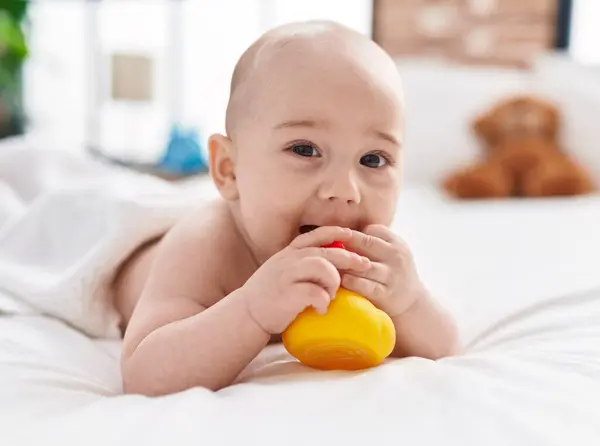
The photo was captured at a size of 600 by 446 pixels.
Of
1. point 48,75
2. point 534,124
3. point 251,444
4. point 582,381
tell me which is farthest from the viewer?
point 48,75

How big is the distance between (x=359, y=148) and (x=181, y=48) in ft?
11.6

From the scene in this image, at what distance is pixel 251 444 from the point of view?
1.73 feet

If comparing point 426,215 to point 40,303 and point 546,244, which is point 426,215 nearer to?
point 546,244

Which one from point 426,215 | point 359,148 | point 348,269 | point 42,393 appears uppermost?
point 359,148

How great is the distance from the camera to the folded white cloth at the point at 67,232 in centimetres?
104

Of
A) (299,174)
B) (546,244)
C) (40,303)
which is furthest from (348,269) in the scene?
(546,244)

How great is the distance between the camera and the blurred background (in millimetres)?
3605

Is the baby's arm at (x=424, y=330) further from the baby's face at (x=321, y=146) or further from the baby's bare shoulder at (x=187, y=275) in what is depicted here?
the baby's bare shoulder at (x=187, y=275)

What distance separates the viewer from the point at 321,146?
0.78 metres

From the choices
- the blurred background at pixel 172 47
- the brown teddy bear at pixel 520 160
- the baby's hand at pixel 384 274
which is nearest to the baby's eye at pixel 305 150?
the baby's hand at pixel 384 274

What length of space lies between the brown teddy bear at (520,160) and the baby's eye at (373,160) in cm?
162

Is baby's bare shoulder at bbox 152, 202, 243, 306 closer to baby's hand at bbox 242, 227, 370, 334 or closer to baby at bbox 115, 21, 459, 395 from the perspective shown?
baby at bbox 115, 21, 459, 395

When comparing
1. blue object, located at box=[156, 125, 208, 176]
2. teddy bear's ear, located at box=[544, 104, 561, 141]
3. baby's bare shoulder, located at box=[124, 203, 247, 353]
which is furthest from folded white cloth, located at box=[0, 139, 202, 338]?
blue object, located at box=[156, 125, 208, 176]

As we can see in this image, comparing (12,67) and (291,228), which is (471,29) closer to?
(12,67)
